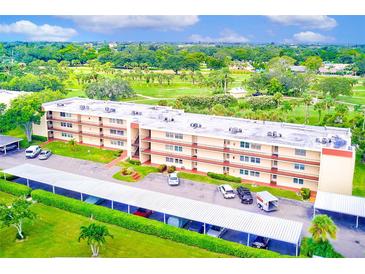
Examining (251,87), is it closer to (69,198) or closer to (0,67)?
(69,198)

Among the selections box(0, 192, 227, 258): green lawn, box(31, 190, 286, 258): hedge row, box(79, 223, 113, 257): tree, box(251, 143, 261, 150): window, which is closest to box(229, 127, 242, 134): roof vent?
box(251, 143, 261, 150): window

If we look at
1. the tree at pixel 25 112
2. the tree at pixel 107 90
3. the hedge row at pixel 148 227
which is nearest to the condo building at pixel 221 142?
the tree at pixel 25 112

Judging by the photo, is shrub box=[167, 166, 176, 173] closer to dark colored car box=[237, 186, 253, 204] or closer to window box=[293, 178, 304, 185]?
dark colored car box=[237, 186, 253, 204]

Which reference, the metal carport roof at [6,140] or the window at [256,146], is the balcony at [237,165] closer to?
the window at [256,146]

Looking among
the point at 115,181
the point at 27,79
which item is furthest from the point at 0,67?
the point at 115,181

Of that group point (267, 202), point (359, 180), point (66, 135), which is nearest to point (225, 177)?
point (267, 202)
